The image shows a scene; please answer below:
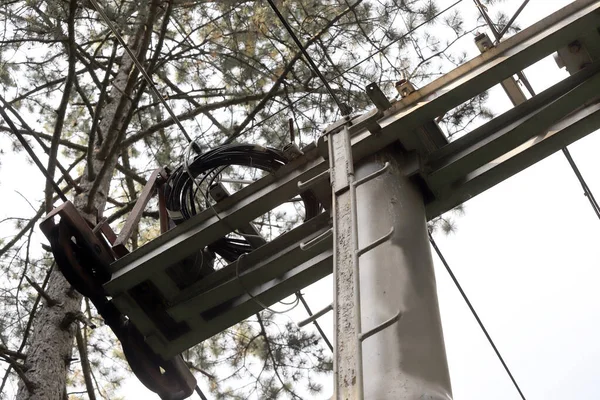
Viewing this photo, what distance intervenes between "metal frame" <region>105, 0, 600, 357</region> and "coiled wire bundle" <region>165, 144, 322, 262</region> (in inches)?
12.7

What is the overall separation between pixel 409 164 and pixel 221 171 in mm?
1348

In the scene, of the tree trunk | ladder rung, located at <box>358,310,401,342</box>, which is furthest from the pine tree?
ladder rung, located at <box>358,310,401,342</box>

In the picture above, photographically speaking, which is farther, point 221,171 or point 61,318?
point 61,318

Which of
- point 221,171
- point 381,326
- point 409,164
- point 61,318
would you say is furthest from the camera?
point 61,318

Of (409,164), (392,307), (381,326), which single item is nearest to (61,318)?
(409,164)

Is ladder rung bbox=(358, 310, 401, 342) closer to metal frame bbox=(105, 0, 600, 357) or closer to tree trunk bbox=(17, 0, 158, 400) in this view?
metal frame bbox=(105, 0, 600, 357)

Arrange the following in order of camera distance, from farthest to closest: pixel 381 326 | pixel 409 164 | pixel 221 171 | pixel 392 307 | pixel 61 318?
1. pixel 61 318
2. pixel 221 171
3. pixel 409 164
4. pixel 392 307
5. pixel 381 326

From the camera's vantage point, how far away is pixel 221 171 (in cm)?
421

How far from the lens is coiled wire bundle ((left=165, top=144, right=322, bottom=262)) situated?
409 cm

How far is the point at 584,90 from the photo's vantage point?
3277 millimetres

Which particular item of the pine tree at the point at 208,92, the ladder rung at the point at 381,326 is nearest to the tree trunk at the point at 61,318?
the pine tree at the point at 208,92

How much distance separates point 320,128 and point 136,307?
313 cm

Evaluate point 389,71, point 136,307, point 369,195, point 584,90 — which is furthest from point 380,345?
point 389,71

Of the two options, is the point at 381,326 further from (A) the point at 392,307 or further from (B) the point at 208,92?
(B) the point at 208,92
